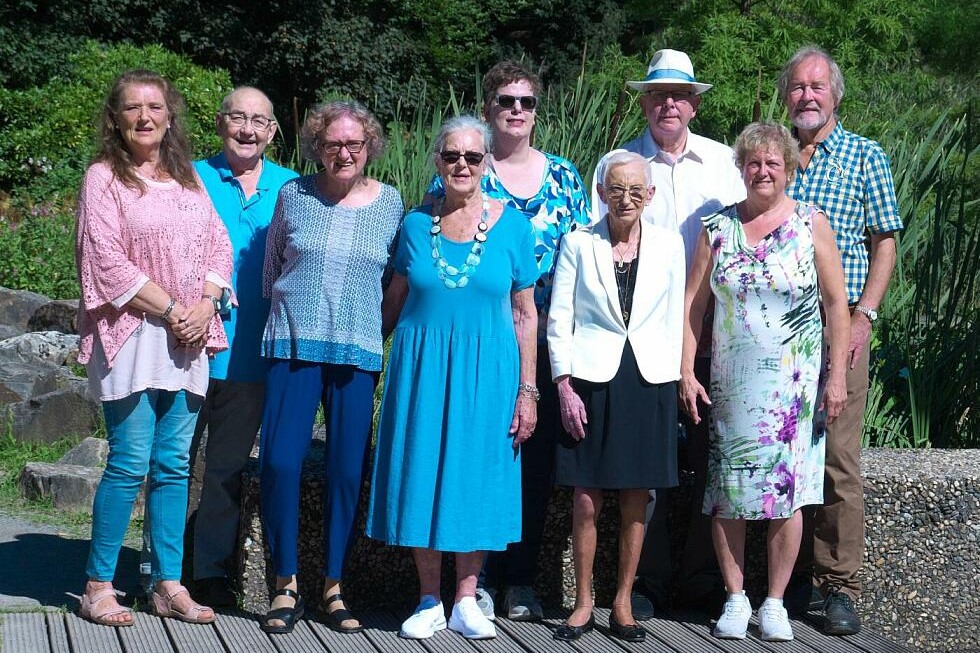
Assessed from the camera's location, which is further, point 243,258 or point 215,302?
point 243,258

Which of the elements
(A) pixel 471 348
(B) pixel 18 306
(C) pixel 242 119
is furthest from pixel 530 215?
(B) pixel 18 306

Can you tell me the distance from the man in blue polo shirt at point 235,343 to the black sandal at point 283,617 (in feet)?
1.24

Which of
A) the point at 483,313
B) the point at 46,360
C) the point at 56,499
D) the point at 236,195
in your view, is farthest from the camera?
the point at 46,360

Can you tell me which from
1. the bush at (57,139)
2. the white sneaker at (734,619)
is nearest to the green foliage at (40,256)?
the bush at (57,139)

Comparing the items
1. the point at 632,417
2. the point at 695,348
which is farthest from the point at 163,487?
the point at 695,348

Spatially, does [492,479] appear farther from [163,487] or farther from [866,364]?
[866,364]

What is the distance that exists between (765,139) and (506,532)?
1.60 metres

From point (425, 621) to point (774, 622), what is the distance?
1213 millimetres

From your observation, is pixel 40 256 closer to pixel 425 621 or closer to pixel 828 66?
pixel 425 621

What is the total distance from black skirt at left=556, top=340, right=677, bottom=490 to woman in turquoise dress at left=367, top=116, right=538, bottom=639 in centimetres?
19

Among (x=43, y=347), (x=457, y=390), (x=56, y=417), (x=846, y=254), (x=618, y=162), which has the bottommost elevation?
(x=56, y=417)

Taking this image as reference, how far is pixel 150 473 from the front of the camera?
4.06 m

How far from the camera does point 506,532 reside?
3.99m

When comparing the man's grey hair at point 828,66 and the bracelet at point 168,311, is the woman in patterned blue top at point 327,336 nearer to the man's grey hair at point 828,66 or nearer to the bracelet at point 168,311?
the bracelet at point 168,311
